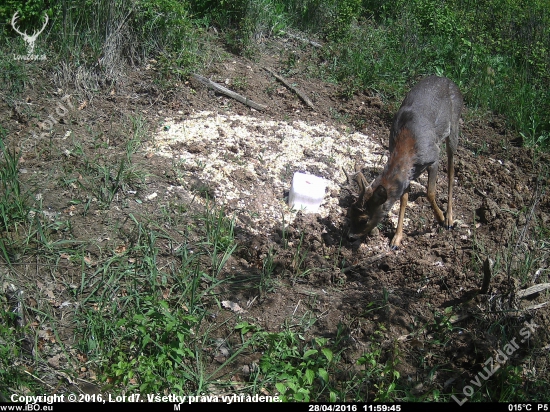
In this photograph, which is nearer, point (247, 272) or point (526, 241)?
point (247, 272)

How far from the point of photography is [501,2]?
1158cm

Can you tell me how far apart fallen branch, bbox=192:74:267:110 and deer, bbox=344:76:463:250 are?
2253mm

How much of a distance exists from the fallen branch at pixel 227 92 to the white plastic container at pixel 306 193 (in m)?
2.02

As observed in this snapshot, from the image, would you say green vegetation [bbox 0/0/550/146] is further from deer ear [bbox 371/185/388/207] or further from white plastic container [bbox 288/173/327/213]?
deer ear [bbox 371/185/388/207]

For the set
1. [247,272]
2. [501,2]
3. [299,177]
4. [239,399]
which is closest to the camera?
[239,399]

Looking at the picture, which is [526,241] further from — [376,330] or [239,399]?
[239,399]

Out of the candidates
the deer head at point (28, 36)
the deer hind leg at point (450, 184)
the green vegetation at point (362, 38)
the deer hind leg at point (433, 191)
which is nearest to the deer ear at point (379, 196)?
the deer hind leg at point (433, 191)

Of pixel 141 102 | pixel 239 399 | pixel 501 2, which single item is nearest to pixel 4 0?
pixel 141 102

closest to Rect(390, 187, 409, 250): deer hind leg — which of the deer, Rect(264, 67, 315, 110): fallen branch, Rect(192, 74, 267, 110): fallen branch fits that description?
the deer

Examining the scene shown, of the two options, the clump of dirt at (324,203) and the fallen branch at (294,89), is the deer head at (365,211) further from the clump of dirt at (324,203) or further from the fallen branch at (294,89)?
the fallen branch at (294,89)

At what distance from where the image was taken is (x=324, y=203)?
6.65m

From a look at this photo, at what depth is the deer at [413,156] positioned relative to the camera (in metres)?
6.09

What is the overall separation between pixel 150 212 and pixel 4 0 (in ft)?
13.1

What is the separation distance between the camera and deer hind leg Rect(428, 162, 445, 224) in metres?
6.50
